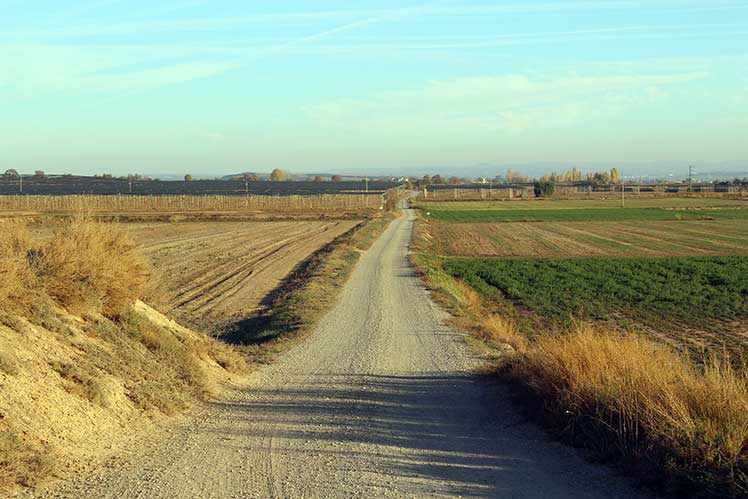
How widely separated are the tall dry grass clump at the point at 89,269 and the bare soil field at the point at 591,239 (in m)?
37.2

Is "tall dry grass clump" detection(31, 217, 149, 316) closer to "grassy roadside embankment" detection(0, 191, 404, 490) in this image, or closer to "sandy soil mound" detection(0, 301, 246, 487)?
"grassy roadside embankment" detection(0, 191, 404, 490)

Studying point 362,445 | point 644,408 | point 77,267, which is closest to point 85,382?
point 362,445

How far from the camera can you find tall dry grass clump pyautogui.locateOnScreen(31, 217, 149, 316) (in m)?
12.7

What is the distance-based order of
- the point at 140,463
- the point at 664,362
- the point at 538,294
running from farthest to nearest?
the point at 538,294 < the point at 664,362 < the point at 140,463

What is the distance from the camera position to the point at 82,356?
36.1 ft

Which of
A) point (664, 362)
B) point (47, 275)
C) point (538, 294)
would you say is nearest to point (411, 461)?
point (664, 362)

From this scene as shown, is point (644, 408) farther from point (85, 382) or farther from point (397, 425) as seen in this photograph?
point (85, 382)

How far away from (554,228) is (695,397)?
6984 centimetres

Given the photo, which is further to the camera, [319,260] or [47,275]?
[319,260]

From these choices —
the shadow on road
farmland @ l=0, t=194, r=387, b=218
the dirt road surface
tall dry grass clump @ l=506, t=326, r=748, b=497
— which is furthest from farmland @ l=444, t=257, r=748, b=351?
farmland @ l=0, t=194, r=387, b=218

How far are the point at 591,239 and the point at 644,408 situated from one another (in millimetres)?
55676

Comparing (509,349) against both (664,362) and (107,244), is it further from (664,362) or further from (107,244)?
(107,244)

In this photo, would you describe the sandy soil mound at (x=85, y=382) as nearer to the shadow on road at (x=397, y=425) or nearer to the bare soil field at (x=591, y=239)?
the shadow on road at (x=397, y=425)

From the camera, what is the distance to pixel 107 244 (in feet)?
47.2
